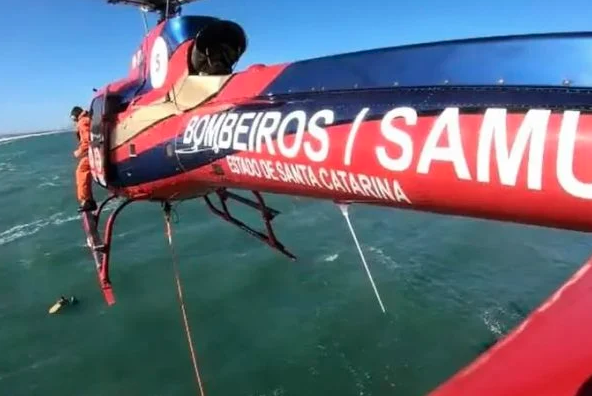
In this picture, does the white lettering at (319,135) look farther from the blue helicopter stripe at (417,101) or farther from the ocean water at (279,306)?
the ocean water at (279,306)

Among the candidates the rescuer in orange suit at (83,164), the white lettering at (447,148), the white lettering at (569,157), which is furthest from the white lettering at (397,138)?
the rescuer in orange suit at (83,164)

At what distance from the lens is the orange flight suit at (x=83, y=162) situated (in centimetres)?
769

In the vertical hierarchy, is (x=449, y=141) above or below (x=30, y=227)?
above

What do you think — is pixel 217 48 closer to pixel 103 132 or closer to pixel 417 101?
pixel 103 132

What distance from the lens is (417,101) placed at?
303 centimetres

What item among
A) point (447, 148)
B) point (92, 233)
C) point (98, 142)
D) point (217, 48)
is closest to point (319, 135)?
point (447, 148)

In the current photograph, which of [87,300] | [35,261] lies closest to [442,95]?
[87,300]

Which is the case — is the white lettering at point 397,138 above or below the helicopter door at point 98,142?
above

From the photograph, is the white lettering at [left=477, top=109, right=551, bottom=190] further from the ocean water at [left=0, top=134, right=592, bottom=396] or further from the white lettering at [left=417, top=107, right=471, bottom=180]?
the ocean water at [left=0, top=134, right=592, bottom=396]

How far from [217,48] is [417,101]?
12.6 ft

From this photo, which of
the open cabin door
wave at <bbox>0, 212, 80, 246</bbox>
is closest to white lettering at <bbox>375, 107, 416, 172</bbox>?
the open cabin door

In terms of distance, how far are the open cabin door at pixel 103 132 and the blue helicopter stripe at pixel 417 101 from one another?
2.17 metres

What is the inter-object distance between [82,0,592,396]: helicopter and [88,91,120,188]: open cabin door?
2332 millimetres

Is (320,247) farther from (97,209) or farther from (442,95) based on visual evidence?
(442,95)
